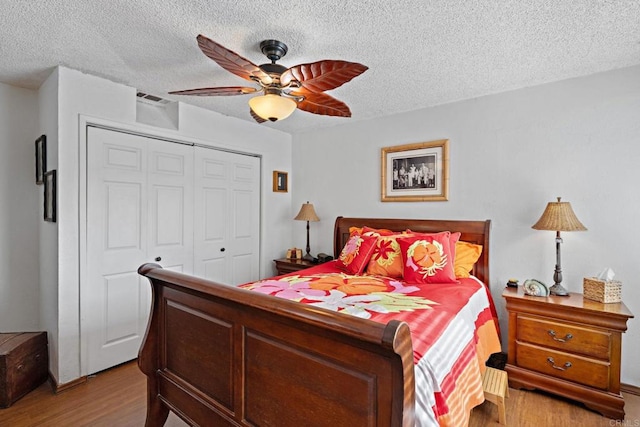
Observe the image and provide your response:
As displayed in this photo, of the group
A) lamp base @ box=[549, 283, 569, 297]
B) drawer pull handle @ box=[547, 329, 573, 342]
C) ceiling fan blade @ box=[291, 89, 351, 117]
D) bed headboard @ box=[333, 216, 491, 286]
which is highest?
ceiling fan blade @ box=[291, 89, 351, 117]

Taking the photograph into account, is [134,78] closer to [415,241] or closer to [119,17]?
[119,17]

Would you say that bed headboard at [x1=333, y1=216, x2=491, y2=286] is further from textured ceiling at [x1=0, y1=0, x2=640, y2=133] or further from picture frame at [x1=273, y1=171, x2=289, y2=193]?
textured ceiling at [x1=0, y1=0, x2=640, y2=133]

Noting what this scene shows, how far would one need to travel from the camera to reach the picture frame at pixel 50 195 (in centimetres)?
236

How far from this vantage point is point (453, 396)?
1.34 m

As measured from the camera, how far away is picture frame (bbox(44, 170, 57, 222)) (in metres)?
2.36

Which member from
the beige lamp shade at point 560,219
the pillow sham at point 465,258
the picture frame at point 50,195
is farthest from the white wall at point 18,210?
the beige lamp shade at point 560,219

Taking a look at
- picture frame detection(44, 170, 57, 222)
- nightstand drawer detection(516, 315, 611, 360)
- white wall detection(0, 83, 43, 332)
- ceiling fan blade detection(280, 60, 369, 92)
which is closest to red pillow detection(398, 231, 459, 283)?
nightstand drawer detection(516, 315, 611, 360)

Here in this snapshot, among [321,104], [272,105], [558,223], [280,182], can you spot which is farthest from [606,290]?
[280,182]

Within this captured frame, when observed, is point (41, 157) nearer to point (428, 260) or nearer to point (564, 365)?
point (428, 260)

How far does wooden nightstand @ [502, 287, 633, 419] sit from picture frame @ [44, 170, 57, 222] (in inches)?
136

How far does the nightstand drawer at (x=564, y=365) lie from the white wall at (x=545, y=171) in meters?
0.47

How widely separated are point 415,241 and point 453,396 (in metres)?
1.39

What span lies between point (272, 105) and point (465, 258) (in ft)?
6.66

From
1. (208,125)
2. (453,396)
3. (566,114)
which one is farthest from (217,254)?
(566,114)
